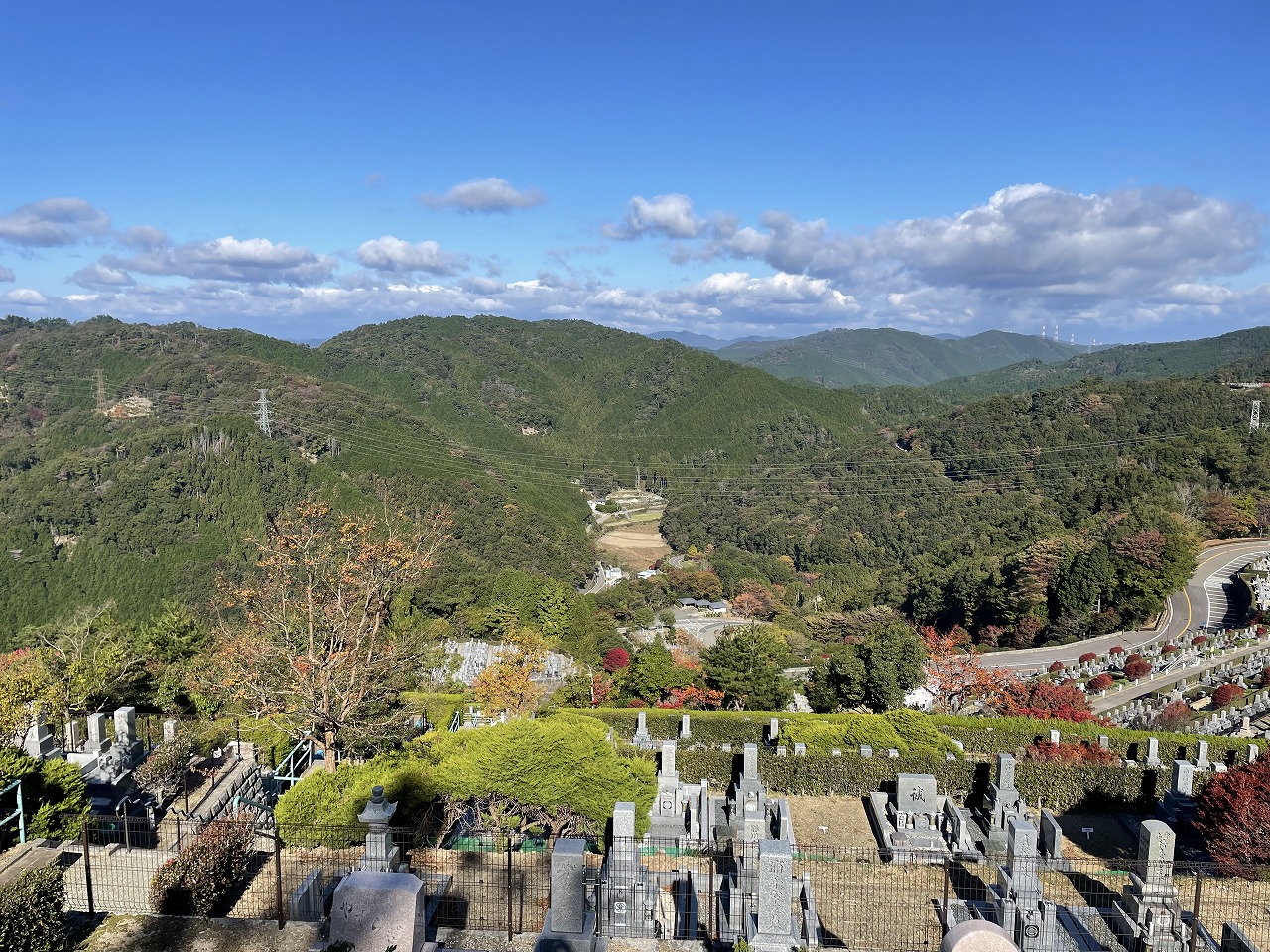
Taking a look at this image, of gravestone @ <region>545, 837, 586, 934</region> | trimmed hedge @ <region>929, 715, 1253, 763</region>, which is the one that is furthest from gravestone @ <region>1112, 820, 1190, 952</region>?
trimmed hedge @ <region>929, 715, 1253, 763</region>

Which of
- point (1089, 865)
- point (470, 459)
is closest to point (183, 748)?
point (1089, 865)

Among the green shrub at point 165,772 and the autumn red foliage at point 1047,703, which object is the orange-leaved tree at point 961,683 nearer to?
the autumn red foliage at point 1047,703

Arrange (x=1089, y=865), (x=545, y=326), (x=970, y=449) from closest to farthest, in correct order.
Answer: (x=1089, y=865)
(x=970, y=449)
(x=545, y=326)

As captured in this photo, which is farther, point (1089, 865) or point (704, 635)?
point (704, 635)

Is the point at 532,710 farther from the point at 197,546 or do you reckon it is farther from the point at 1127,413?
the point at 1127,413

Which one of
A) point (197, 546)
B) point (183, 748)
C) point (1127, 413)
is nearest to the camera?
point (183, 748)

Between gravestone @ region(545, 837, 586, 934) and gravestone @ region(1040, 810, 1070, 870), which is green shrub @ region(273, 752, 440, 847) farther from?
gravestone @ region(1040, 810, 1070, 870)
